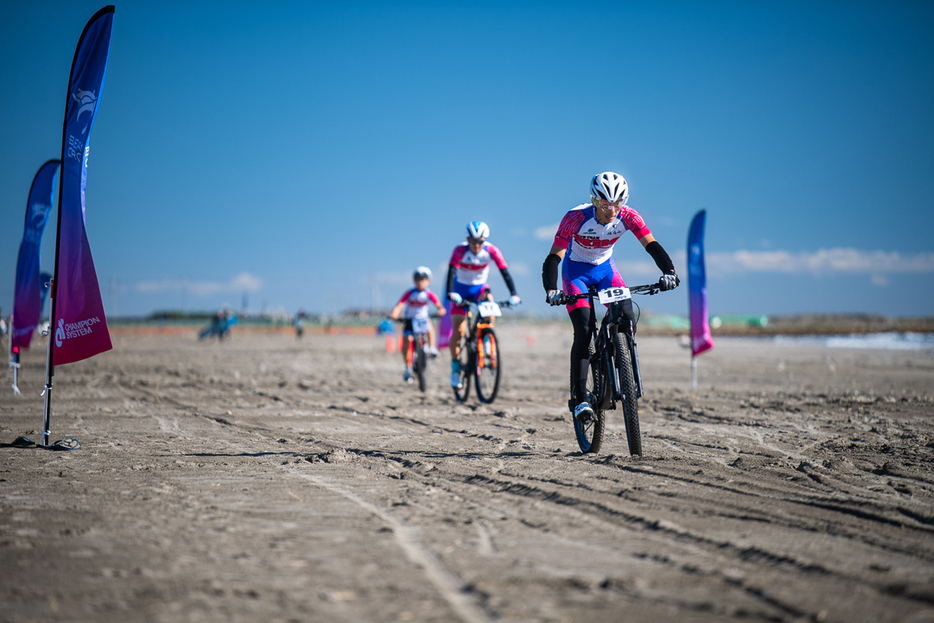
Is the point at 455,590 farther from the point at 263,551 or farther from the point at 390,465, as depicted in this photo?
the point at 390,465

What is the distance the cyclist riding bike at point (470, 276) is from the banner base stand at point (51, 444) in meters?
4.74

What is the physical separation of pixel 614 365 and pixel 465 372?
14.8 feet

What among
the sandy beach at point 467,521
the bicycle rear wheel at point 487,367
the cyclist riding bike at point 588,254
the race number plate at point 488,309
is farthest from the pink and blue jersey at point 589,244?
the bicycle rear wheel at point 487,367

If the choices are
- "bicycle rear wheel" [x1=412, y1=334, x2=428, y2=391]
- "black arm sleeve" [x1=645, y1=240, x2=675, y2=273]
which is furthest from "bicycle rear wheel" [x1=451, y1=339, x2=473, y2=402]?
"black arm sleeve" [x1=645, y1=240, x2=675, y2=273]

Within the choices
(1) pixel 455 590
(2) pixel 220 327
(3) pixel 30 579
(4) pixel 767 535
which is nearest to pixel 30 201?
(3) pixel 30 579

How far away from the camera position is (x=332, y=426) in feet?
23.0

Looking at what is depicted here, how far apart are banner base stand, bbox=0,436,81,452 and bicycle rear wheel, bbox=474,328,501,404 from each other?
4.97 m

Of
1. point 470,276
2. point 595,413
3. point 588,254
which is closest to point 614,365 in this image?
point 595,413

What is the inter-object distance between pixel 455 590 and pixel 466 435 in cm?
388

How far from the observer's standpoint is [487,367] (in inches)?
351

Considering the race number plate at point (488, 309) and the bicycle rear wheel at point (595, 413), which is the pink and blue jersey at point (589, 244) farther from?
the race number plate at point (488, 309)

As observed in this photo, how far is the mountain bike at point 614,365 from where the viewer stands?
480 cm

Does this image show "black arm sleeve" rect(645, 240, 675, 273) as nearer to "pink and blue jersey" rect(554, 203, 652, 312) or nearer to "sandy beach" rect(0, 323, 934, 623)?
"pink and blue jersey" rect(554, 203, 652, 312)

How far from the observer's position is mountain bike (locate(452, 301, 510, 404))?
8.71 m
